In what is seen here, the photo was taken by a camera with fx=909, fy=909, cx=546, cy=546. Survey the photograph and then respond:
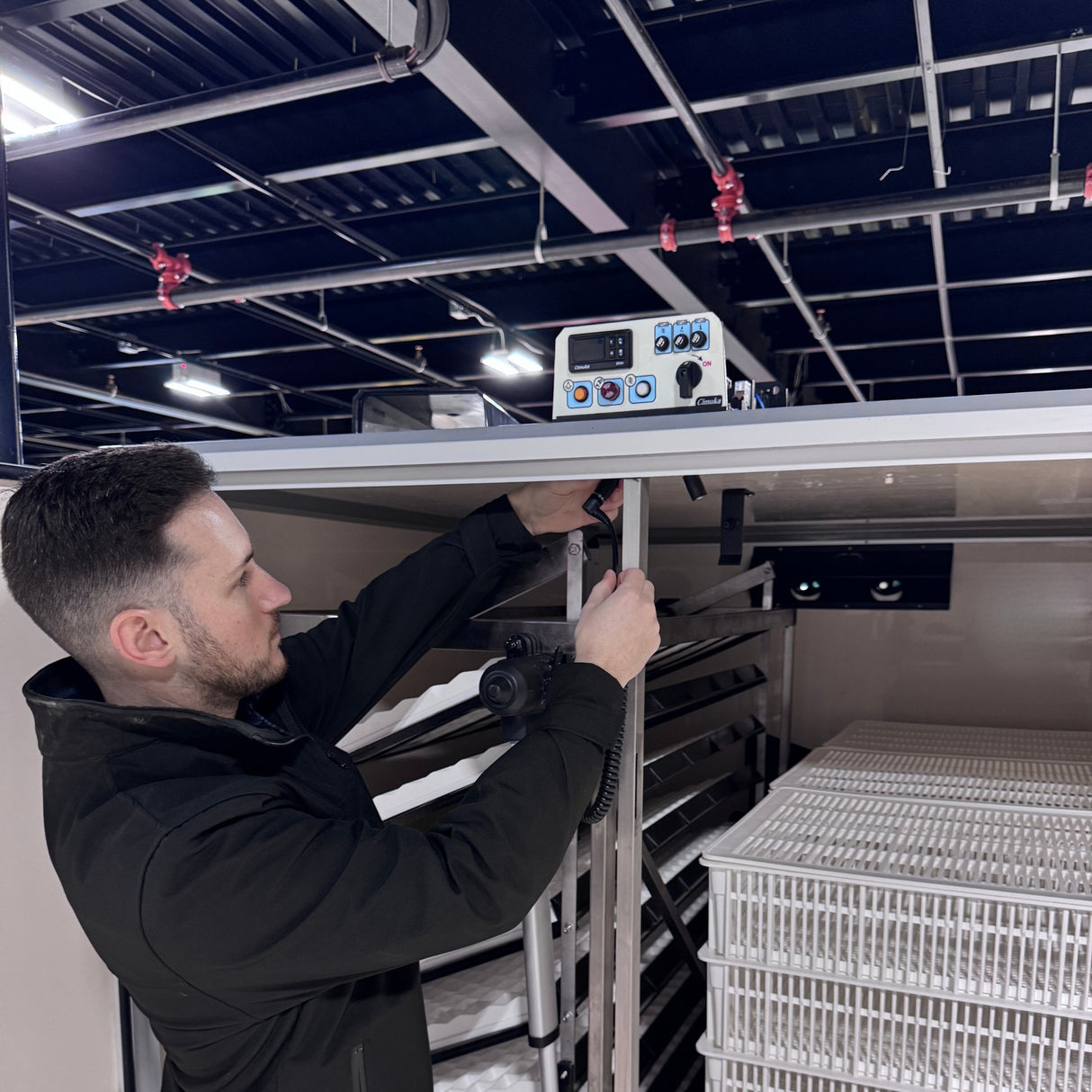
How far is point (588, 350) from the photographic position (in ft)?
4.25

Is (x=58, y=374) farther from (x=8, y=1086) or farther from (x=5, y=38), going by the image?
(x=8, y=1086)

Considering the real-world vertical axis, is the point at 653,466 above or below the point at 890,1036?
above

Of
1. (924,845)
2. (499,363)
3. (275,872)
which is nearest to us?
(275,872)

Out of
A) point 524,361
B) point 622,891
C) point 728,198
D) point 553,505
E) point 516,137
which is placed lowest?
point 622,891

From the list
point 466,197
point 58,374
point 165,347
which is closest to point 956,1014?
point 466,197

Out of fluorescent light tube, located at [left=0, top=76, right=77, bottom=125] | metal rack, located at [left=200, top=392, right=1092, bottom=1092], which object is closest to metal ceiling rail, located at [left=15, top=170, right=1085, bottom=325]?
fluorescent light tube, located at [left=0, top=76, right=77, bottom=125]

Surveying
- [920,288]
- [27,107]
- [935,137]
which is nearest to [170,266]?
[27,107]

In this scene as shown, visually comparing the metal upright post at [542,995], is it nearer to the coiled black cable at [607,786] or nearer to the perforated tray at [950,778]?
the coiled black cable at [607,786]

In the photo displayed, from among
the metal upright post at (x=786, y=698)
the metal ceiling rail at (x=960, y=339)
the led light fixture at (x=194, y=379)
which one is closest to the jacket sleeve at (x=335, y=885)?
the metal upright post at (x=786, y=698)

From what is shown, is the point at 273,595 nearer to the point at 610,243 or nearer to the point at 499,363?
the point at 610,243

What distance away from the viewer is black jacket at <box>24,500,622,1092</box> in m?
0.94

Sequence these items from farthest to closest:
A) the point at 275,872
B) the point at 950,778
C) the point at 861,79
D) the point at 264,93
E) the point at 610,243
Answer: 1. the point at 610,243
2. the point at 861,79
3. the point at 264,93
4. the point at 950,778
5. the point at 275,872

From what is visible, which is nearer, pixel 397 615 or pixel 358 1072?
pixel 358 1072

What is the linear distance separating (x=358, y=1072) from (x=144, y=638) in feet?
2.00
